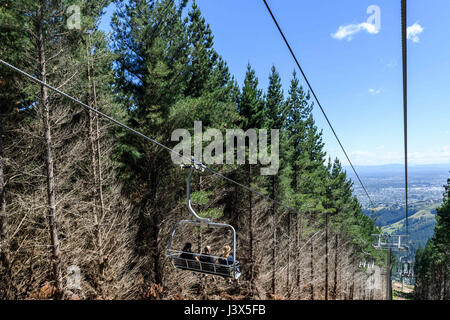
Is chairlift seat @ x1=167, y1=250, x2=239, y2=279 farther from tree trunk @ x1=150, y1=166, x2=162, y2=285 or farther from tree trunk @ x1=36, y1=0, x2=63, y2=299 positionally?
tree trunk @ x1=150, y1=166, x2=162, y2=285

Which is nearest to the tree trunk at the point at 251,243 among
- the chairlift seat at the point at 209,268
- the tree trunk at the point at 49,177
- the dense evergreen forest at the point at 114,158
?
the dense evergreen forest at the point at 114,158

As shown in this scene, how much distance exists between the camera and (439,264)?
1430 inches

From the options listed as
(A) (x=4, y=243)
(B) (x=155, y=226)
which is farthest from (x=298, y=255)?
(A) (x=4, y=243)

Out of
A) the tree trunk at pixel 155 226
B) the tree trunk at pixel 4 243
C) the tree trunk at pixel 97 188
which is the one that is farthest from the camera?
the tree trunk at pixel 155 226

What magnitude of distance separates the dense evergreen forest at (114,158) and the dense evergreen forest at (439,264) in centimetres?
1607

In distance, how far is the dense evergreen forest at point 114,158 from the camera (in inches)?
363

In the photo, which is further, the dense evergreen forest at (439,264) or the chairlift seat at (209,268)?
the dense evergreen forest at (439,264)

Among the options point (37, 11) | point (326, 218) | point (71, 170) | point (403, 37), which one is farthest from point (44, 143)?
point (326, 218)

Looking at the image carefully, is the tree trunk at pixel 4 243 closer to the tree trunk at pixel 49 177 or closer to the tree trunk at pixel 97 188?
the tree trunk at pixel 49 177

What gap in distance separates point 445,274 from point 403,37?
150 feet

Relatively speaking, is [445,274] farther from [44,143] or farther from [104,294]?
[44,143]

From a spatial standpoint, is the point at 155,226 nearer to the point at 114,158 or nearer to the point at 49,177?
the point at 114,158

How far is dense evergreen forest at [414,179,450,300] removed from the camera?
24.9 metres

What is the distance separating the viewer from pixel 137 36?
12.0 metres
